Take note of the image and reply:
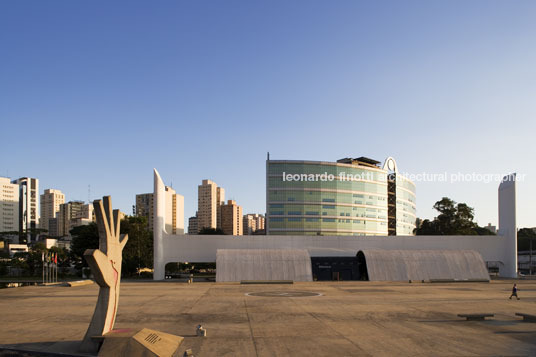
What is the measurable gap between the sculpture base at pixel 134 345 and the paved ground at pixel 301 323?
1.71m

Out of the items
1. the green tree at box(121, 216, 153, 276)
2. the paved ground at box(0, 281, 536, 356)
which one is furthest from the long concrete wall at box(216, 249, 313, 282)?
the green tree at box(121, 216, 153, 276)

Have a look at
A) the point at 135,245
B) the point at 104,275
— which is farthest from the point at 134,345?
the point at 135,245

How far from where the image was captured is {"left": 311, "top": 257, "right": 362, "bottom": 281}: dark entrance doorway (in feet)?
227

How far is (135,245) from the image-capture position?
280 feet

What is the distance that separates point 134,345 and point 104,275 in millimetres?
3228

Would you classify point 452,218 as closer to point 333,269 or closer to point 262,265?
point 333,269

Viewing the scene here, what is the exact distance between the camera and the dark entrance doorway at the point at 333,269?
6919 cm

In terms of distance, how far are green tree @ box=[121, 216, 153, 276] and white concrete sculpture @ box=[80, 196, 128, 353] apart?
6348 centimetres

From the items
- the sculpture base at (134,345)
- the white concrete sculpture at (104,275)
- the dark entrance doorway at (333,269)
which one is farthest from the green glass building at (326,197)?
the sculpture base at (134,345)

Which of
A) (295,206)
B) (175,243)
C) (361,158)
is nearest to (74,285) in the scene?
(175,243)

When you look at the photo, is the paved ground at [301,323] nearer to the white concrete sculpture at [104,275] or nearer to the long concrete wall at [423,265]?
the white concrete sculpture at [104,275]

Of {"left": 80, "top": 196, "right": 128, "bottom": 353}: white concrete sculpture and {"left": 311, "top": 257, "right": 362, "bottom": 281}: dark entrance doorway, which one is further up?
{"left": 80, "top": 196, "right": 128, "bottom": 353}: white concrete sculpture

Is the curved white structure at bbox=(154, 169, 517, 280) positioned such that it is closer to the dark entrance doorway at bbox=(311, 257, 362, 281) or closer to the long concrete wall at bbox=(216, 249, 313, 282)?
the dark entrance doorway at bbox=(311, 257, 362, 281)

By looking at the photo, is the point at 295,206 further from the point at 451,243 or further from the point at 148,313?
the point at 148,313
